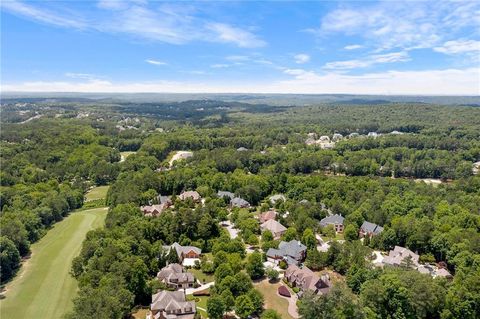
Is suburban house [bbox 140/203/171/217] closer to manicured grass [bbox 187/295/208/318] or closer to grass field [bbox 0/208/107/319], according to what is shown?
grass field [bbox 0/208/107/319]

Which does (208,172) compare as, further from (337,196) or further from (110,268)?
(110,268)

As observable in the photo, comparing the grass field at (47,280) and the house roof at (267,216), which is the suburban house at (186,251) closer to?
the grass field at (47,280)

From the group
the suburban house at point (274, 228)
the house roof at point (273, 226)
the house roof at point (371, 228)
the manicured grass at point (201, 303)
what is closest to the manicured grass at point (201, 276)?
the manicured grass at point (201, 303)

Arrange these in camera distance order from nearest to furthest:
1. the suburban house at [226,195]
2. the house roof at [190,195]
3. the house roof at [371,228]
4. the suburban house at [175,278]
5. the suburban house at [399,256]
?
the suburban house at [175,278] → the suburban house at [399,256] → the house roof at [371,228] → the house roof at [190,195] → the suburban house at [226,195]

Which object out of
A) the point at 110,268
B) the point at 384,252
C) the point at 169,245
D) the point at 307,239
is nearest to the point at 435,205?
the point at 384,252

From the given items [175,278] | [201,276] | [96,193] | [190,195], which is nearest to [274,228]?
[201,276]

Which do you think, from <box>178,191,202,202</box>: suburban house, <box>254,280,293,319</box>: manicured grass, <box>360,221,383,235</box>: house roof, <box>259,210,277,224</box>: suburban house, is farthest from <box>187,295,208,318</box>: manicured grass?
<box>178,191,202,202</box>: suburban house

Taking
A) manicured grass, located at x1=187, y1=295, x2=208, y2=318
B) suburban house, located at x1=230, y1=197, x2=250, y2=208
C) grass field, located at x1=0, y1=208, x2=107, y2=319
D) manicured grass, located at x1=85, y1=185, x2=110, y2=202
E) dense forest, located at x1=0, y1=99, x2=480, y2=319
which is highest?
dense forest, located at x1=0, y1=99, x2=480, y2=319
